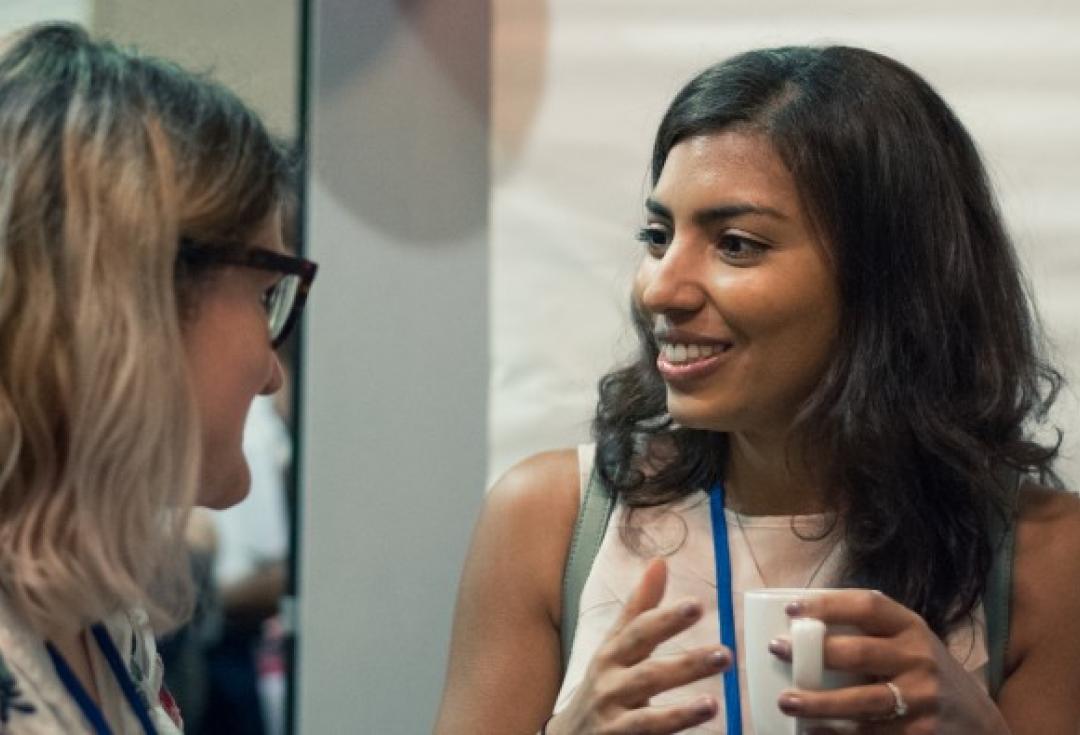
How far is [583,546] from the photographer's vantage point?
2.11 meters

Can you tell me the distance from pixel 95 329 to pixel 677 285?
853mm

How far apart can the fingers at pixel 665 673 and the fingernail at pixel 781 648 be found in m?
0.05

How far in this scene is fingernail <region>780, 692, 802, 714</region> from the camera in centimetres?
156

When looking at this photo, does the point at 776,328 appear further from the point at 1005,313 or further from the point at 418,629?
the point at 418,629

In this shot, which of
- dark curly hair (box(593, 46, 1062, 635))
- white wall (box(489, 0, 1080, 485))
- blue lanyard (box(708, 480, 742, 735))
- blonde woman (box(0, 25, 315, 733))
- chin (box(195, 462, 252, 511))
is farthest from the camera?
white wall (box(489, 0, 1080, 485))

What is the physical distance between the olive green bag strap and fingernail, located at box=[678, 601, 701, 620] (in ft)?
1.68

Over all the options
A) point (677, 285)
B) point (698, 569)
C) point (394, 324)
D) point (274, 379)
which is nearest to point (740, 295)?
point (677, 285)

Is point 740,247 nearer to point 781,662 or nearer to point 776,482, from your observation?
point 776,482

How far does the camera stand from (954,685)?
5.73ft

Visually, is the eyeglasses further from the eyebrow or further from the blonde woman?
the eyebrow

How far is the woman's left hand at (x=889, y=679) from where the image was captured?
158 cm

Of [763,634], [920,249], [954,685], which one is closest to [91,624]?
[763,634]

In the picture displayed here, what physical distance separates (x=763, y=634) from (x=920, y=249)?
0.70 m

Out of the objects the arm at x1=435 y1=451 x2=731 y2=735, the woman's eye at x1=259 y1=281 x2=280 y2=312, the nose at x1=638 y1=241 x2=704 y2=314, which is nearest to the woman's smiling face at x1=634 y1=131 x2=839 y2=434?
the nose at x1=638 y1=241 x2=704 y2=314
